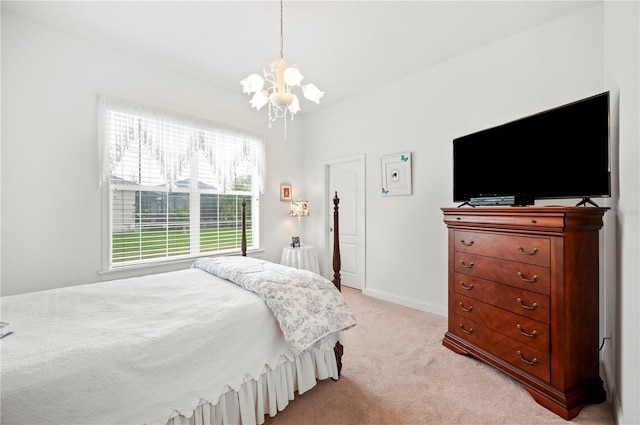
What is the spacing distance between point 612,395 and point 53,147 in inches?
184

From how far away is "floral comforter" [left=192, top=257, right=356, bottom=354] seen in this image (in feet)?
5.29

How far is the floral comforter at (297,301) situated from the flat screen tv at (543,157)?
1548mm

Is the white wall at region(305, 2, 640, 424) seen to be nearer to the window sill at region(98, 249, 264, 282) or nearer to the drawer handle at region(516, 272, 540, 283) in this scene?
the drawer handle at region(516, 272, 540, 283)

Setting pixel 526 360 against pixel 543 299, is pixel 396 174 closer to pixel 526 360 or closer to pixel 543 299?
pixel 543 299

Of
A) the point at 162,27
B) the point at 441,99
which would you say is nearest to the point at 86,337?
the point at 162,27

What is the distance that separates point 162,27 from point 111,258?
234 cm

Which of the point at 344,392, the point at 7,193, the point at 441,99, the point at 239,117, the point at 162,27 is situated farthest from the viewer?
the point at 239,117

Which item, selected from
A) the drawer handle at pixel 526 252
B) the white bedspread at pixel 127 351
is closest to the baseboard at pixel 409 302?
the drawer handle at pixel 526 252

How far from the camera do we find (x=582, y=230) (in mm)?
1737

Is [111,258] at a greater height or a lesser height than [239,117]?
lesser

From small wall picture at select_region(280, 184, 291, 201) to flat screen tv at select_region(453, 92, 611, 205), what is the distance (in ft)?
8.97

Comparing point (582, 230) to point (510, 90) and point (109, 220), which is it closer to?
point (510, 90)

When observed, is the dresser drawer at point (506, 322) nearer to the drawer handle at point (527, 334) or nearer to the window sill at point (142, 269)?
the drawer handle at point (527, 334)

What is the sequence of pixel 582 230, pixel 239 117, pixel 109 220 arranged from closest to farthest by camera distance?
pixel 582 230, pixel 109 220, pixel 239 117
